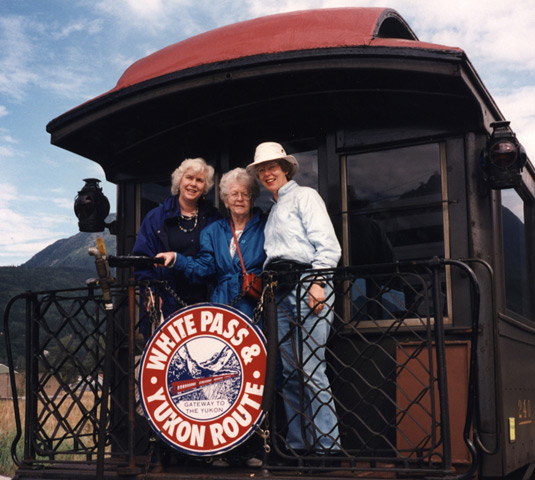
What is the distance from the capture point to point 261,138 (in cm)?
515

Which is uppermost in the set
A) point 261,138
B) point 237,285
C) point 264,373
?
point 261,138

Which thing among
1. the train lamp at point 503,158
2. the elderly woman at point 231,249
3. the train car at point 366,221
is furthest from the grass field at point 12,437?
the train lamp at point 503,158

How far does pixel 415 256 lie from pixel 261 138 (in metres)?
1.48

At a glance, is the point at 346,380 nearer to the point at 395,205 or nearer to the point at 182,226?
the point at 395,205

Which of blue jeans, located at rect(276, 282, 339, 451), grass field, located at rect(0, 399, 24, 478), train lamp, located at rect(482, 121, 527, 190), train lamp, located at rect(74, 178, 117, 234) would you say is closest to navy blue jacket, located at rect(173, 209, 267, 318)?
blue jeans, located at rect(276, 282, 339, 451)

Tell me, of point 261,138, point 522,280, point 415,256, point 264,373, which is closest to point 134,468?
point 264,373

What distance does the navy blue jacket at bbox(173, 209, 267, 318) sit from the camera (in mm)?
4461

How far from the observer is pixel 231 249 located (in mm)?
4578

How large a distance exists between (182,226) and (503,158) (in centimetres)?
217

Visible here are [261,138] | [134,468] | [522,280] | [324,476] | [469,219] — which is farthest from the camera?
[522,280]

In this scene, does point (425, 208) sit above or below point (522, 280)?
above

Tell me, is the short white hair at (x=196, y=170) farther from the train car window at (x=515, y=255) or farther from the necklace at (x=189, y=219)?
the train car window at (x=515, y=255)

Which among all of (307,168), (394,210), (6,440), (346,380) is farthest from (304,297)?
(6,440)

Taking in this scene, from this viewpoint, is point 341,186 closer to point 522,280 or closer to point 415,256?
point 415,256
